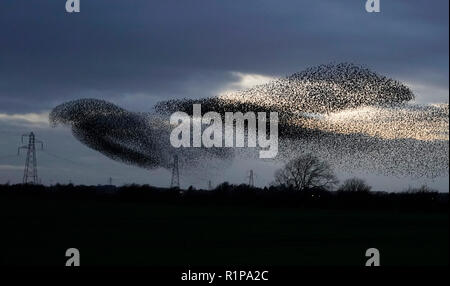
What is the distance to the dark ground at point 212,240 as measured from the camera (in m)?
30.3

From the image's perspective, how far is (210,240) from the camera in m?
39.2

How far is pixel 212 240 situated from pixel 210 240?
0.35ft

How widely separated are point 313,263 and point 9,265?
1172 cm

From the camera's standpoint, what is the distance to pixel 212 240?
128ft

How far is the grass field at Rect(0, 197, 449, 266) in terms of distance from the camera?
3034 centimetres

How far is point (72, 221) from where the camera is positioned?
51.3 metres

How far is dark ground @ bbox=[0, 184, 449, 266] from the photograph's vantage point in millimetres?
30344

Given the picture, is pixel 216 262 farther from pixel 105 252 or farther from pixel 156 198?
pixel 156 198

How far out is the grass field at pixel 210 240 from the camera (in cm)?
3034
